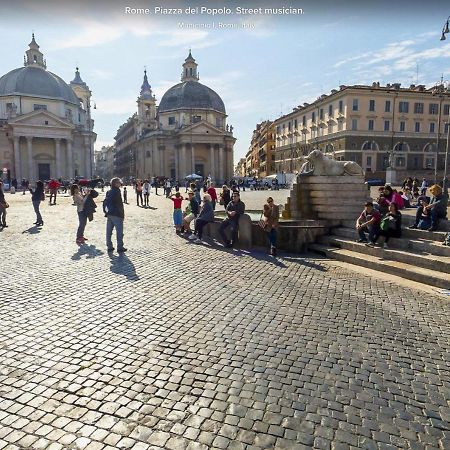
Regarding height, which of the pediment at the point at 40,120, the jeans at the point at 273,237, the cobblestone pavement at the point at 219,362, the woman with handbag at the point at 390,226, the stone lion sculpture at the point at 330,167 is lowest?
the cobblestone pavement at the point at 219,362

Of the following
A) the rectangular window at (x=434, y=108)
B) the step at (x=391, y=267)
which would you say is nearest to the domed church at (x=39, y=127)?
the step at (x=391, y=267)

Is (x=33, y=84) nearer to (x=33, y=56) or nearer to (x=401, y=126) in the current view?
(x=33, y=56)

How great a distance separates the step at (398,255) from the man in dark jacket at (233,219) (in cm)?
260

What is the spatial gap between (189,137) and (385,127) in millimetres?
37512

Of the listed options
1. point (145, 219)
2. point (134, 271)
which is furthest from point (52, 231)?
point (134, 271)

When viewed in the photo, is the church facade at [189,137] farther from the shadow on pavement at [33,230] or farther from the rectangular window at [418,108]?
the shadow on pavement at [33,230]

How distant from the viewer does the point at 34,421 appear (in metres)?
2.75

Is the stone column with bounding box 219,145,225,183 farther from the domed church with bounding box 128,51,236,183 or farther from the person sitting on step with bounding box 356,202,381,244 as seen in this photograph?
the person sitting on step with bounding box 356,202,381,244

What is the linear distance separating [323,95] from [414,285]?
63417 millimetres

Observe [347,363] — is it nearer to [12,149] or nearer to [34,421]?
[34,421]

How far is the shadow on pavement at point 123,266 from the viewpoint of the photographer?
6824mm

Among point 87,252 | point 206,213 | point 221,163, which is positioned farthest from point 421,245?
point 221,163

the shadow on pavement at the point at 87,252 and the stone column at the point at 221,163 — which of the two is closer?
the shadow on pavement at the point at 87,252

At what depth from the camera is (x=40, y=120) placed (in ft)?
205
